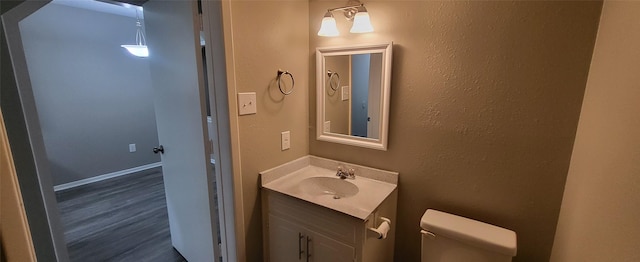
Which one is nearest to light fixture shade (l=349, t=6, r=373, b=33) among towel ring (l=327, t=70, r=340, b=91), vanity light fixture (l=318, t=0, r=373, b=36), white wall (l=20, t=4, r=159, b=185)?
vanity light fixture (l=318, t=0, r=373, b=36)

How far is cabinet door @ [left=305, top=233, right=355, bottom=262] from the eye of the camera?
50.6 inches

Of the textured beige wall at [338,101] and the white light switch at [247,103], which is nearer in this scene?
the white light switch at [247,103]

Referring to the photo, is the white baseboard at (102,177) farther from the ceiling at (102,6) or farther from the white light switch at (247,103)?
the white light switch at (247,103)

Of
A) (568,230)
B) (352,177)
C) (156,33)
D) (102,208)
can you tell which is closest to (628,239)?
(568,230)

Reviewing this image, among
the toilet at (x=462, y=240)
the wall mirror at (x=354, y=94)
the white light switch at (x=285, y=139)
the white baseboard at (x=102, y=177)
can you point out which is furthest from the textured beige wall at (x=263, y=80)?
the white baseboard at (x=102, y=177)

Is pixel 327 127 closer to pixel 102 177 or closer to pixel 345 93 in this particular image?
pixel 345 93

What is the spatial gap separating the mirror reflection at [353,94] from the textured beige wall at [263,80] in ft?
0.61

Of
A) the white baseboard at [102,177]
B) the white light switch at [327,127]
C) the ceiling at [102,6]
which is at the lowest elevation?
the white baseboard at [102,177]

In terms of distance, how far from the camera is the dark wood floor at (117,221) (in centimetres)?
213

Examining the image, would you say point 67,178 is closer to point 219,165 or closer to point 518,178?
point 219,165

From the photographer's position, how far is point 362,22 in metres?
1.44

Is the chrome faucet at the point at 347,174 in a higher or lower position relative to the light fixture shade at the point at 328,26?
lower

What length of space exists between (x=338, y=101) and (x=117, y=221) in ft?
8.41

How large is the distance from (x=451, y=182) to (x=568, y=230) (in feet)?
1.61
